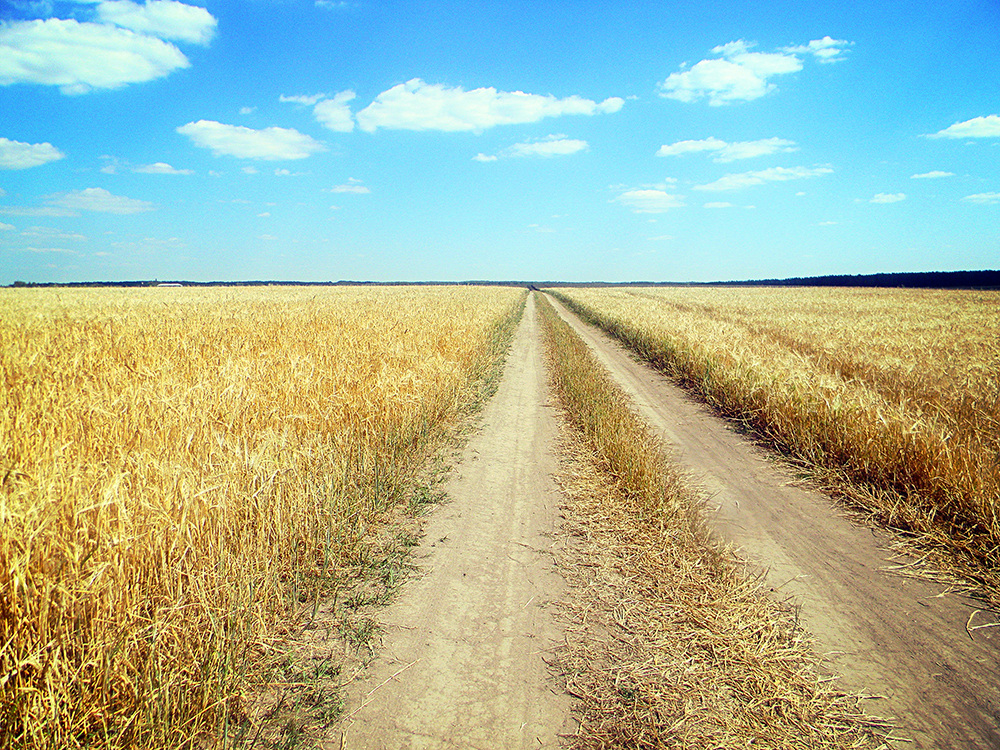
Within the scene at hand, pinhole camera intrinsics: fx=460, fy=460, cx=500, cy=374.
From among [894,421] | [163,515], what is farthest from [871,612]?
[163,515]

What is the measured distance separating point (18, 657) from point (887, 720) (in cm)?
395

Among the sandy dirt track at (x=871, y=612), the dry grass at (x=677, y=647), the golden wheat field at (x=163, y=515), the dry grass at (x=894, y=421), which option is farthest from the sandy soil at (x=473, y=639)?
the dry grass at (x=894, y=421)

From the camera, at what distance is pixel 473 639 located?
282cm

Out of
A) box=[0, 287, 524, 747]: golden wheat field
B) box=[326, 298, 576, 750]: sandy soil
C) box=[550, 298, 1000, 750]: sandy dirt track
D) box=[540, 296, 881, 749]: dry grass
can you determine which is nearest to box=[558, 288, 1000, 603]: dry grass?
box=[550, 298, 1000, 750]: sandy dirt track

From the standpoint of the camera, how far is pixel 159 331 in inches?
334

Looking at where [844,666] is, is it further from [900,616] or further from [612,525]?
[612,525]

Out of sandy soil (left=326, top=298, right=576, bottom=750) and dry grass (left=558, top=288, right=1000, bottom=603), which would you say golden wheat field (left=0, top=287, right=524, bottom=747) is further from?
dry grass (left=558, top=288, right=1000, bottom=603)

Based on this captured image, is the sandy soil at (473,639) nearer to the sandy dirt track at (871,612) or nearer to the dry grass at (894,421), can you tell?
the sandy dirt track at (871,612)

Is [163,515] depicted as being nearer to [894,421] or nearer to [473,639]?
[473,639]

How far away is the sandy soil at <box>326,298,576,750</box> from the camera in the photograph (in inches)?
87.4


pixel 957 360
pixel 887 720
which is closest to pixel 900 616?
pixel 887 720

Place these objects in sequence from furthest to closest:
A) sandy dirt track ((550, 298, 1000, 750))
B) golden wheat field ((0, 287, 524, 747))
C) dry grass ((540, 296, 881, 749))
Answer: sandy dirt track ((550, 298, 1000, 750)) < dry grass ((540, 296, 881, 749)) < golden wheat field ((0, 287, 524, 747))

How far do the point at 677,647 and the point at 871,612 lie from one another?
5.00 feet

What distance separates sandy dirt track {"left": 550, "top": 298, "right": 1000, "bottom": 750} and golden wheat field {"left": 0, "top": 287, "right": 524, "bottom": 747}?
332 cm
